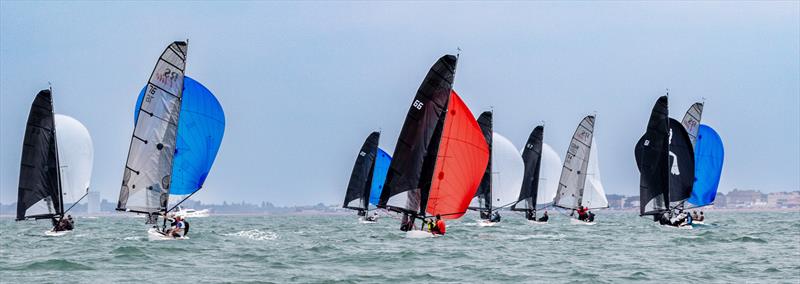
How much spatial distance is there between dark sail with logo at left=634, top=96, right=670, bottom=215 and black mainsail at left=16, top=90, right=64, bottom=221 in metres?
32.5

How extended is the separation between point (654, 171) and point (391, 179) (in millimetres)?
23855

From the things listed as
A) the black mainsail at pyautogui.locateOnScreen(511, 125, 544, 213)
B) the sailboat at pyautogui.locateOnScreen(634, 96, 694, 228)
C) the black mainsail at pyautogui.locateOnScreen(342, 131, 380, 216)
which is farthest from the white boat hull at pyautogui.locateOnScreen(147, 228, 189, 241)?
the black mainsail at pyautogui.locateOnScreen(342, 131, 380, 216)

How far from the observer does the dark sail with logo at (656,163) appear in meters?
62.6

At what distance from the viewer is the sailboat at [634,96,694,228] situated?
205 feet

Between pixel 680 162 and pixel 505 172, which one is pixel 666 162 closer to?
pixel 680 162

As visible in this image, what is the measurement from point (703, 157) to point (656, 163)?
17.4 ft

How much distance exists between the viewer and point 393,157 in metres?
45.6

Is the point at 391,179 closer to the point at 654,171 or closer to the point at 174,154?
the point at 174,154

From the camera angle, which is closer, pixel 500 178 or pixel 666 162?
pixel 666 162

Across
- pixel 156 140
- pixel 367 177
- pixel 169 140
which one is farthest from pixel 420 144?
pixel 367 177

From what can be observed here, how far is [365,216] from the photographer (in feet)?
276

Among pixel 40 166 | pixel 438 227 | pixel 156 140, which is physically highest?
pixel 156 140

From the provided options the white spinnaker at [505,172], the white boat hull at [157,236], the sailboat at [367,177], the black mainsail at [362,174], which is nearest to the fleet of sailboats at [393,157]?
the white boat hull at [157,236]

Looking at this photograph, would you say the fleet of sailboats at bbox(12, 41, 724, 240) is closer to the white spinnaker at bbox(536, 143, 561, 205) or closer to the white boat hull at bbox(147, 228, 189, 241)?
the white boat hull at bbox(147, 228, 189, 241)
